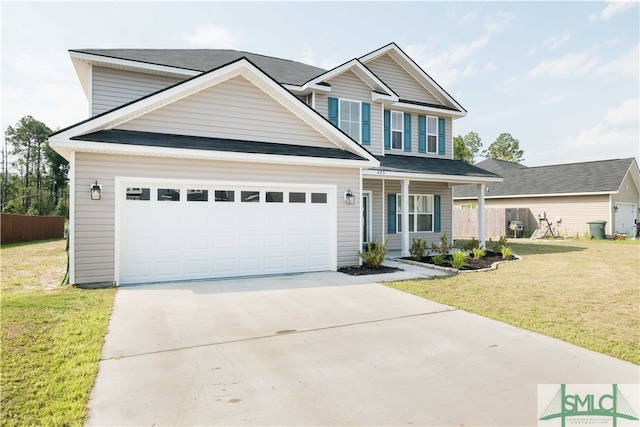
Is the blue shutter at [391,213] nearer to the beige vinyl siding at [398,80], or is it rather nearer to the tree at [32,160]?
the beige vinyl siding at [398,80]

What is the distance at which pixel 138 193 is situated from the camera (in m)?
8.31

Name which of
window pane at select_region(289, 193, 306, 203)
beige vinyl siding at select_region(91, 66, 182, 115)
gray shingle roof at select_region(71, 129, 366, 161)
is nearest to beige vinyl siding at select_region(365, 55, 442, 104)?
gray shingle roof at select_region(71, 129, 366, 161)

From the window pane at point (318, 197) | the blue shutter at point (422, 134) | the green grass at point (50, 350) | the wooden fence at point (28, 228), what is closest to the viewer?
the green grass at point (50, 350)

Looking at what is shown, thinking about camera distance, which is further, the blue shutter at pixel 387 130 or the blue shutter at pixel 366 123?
the blue shutter at pixel 387 130

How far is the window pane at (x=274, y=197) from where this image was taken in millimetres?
9573

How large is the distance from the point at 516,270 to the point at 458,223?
1437cm

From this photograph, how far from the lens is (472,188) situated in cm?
2745

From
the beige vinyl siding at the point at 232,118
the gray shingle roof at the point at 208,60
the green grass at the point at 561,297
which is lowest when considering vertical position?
the green grass at the point at 561,297

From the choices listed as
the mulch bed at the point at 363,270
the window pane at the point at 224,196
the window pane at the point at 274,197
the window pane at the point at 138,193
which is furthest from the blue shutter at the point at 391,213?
the window pane at the point at 138,193

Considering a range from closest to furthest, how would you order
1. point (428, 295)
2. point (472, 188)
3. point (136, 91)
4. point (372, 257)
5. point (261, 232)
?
point (428, 295) → point (261, 232) → point (372, 257) → point (136, 91) → point (472, 188)

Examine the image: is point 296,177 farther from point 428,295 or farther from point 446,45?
point 446,45

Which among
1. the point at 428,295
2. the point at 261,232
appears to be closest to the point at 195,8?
the point at 261,232

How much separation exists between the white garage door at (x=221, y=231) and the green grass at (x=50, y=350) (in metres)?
1.37

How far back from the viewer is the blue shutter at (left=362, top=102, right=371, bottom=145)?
1375 centimetres
